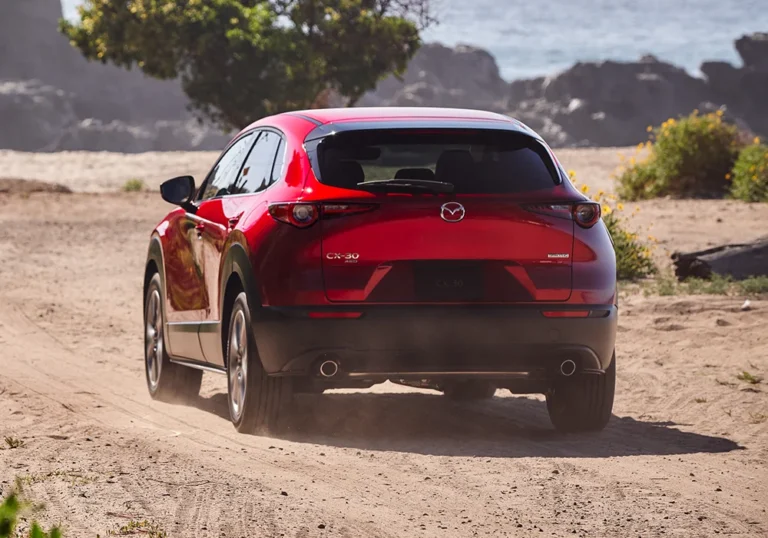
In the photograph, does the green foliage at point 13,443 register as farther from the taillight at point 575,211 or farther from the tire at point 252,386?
the taillight at point 575,211

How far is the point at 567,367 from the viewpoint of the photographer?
758 cm

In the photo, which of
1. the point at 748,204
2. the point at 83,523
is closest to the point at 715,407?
the point at 83,523

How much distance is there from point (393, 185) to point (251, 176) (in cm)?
124

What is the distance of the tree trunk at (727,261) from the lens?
1551 cm

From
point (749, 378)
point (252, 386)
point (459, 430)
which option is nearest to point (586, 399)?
point (459, 430)

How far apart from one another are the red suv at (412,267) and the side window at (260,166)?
1.7 inches

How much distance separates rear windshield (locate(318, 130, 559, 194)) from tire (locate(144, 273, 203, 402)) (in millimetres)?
2665

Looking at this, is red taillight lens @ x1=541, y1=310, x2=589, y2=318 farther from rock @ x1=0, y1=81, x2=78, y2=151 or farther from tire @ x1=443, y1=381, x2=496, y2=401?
rock @ x1=0, y1=81, x2=78, y2=151

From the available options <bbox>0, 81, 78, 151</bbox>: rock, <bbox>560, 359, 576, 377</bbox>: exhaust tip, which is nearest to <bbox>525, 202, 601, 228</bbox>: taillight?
<bbox>560, 359, 576, 377</bbox>: exhaust tip

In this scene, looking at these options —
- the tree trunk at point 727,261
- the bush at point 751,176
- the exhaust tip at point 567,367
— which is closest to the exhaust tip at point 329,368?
the exhaust tip at point 567,367

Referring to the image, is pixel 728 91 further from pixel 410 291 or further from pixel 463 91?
pixel 410 291

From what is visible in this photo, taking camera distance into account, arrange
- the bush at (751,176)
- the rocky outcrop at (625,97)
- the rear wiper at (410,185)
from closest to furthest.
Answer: the rear wiper at (410,185) < the bush at (751,176) < the rocky outcrop at (625,97)

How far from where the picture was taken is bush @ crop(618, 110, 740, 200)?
2705cm

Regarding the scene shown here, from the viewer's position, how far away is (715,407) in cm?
943
